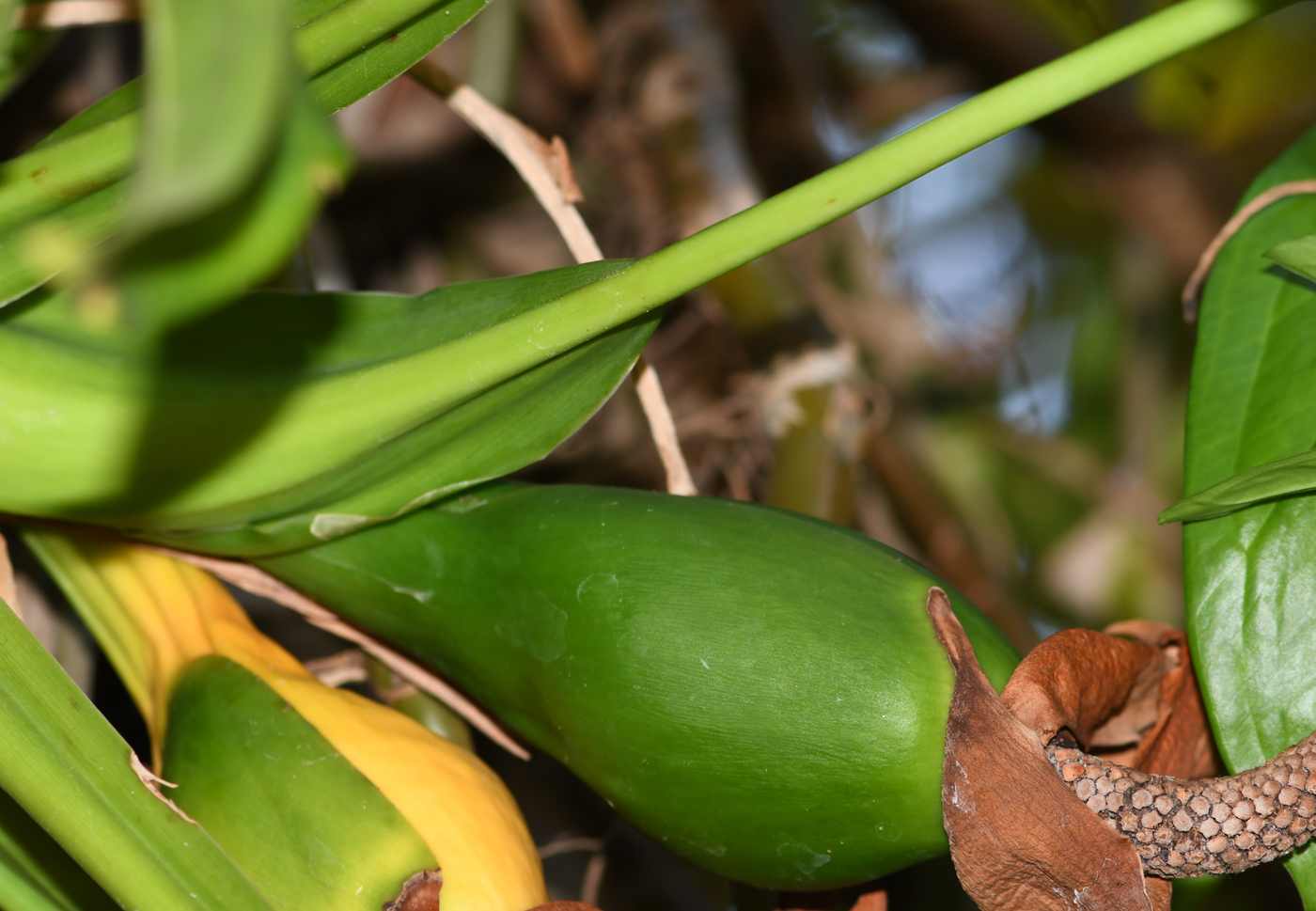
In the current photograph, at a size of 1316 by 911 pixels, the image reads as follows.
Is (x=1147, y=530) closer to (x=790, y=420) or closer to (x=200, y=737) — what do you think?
(x=790, y=420)

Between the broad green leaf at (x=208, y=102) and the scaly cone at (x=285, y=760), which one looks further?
the scaly cone at (x=285, y=760)

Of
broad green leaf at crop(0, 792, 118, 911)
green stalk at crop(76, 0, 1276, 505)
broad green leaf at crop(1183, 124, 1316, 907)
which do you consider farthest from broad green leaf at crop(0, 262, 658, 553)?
broad green leaf at crop(1183, 124, 1316, 907)

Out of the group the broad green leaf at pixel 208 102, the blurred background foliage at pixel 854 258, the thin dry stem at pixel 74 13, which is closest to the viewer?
the broad green leaf at pixel 208 102

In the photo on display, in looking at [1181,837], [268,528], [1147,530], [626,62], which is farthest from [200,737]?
[1147,530]

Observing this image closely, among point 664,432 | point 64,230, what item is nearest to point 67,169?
point 64,230

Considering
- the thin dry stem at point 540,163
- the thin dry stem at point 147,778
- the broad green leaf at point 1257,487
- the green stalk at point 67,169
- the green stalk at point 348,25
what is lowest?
the broad green leaf at point 1257,487

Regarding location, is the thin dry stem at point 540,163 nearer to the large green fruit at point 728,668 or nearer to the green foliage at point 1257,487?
the large green fruit at point 728,668

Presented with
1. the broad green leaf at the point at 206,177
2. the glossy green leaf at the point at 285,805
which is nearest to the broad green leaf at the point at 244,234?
the broad green leaf at the point at 206,177
